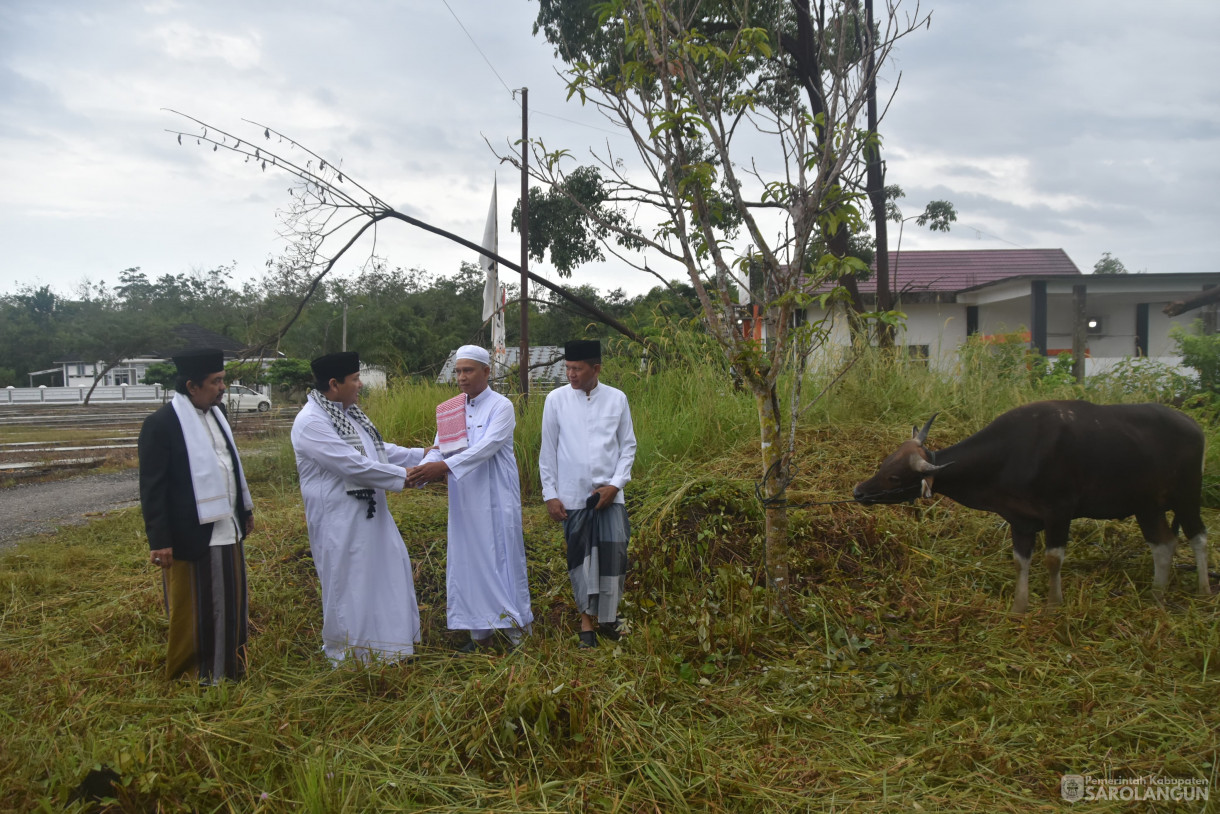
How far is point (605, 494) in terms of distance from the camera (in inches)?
171

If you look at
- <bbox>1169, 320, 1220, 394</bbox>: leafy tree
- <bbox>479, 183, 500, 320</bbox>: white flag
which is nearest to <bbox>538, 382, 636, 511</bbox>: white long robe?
<bbox>479, 183, 500, 320</bbox>: white flag

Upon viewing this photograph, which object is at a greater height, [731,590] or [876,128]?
[876,128]

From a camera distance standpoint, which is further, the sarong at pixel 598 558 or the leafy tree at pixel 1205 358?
the leafy tree at pixel 1205 358

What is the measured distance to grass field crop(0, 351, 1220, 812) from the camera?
2693 millimetres

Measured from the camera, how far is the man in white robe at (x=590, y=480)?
436 centimetres

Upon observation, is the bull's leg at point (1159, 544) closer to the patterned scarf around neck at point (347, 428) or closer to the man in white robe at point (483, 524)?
the man in white robe at point (483, 524)

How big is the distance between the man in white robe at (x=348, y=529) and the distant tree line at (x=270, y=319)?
13793mm

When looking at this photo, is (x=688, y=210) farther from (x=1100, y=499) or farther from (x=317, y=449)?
(x=1100, y=499)

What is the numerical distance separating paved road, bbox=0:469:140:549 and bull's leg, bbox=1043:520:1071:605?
7.91m

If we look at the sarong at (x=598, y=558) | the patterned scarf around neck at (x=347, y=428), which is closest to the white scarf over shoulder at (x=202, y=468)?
the patterned scarf around neck at (x=347, y=428)

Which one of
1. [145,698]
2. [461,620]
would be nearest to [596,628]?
[461,620]

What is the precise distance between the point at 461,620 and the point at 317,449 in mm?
1222

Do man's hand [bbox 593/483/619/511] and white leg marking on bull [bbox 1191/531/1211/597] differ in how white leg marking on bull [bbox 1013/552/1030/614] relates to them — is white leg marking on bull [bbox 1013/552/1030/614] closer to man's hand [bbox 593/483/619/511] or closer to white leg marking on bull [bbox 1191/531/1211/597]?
white leg marking on bull [bbox 1191/531/1211/597]

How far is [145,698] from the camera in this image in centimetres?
341
